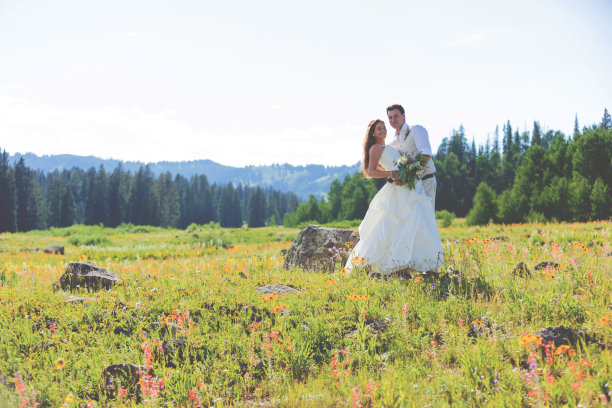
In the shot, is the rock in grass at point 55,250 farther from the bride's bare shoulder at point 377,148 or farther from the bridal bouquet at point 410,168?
the bridal bouquet at point 410,168

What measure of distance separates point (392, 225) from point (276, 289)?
2.27 meters

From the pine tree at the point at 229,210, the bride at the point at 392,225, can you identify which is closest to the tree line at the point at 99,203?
the pine tree at the point at 229,210

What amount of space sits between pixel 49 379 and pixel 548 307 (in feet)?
18.5

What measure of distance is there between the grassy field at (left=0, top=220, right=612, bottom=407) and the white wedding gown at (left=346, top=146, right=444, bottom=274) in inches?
13.1

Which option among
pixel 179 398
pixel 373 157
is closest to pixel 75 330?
pixel 179 398

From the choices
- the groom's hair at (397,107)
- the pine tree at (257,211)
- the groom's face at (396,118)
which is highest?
the groom's hair at (397,107)

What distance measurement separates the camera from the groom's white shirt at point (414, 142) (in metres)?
6.99

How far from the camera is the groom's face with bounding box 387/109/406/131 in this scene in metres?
7.18

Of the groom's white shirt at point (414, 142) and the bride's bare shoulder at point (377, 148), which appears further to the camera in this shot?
the bride's bare shoulder at point (377, 148)

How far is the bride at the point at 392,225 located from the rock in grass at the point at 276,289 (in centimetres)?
122

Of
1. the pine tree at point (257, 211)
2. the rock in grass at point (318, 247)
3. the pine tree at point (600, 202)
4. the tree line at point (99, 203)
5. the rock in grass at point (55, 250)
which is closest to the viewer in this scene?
the rock in grass at point (318, 247)

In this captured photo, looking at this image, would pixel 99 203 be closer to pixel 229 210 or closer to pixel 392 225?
pixel 229 210

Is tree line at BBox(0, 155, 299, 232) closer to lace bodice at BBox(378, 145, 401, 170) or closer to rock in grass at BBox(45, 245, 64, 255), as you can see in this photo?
rock in grass at BBox(45, 245, 64, 255)

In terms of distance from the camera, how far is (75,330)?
5430mm
